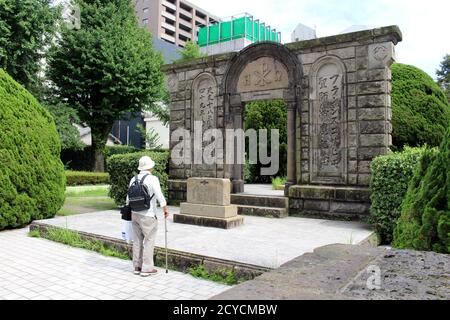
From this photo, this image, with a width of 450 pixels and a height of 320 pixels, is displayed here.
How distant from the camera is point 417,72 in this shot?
42.7ft

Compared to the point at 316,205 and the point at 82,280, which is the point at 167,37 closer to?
the point at 316,205

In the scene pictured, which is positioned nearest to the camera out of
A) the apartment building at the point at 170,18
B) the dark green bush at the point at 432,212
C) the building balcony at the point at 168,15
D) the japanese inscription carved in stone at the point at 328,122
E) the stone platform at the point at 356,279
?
the stone platform at the point at 356,279

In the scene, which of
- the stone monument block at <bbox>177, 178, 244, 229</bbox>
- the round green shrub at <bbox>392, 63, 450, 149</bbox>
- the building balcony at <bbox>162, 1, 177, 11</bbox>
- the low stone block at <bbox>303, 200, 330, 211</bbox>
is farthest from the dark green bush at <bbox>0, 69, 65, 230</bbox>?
the building balcony at <bbox>162, 1, 177, 11</bbox>

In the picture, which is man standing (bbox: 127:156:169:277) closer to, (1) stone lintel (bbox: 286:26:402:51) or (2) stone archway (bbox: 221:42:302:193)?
(2) stone archway (bbox: 221:42:302:193)

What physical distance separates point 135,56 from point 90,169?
9.18 meters

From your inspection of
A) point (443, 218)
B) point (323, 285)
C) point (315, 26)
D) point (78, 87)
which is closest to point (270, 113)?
point (78, 87)

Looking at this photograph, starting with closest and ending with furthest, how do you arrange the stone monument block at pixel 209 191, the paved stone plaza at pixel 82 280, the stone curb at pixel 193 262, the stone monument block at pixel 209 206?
the paved stone plaza at pixel 82 280, the stone curb at pixel 193 262, the stone monument block at pixel 209 206, the stone monument block at pixel 209 191

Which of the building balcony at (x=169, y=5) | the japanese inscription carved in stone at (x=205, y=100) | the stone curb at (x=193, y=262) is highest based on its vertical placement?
the building balcony at (x=169, y=5)

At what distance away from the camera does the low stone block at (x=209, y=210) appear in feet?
27.1

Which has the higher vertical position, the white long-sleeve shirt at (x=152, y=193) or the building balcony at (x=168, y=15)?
the building balcony at (x=168, y=15)

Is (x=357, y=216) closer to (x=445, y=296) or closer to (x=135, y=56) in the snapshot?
(x=445, y=296)

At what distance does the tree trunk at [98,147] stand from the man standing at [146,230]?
19844 millimetres

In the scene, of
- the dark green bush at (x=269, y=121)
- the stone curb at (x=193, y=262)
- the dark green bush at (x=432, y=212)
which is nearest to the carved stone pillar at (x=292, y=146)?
the stone curb at (x=193, y=262)

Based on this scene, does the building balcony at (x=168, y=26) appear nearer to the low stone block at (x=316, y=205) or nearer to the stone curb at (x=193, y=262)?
the low stone block at (x=316, y=205)
